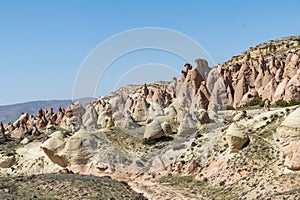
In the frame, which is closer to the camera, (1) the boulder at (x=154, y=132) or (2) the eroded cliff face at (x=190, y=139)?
(2) the eroded cliff face at (x=190, y=139)

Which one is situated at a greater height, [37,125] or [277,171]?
[277,171]

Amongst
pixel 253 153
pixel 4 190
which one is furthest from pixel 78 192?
pixel 253 153

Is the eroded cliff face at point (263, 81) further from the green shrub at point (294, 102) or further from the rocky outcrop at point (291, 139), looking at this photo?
the rocky outcrop at point (291, 139)

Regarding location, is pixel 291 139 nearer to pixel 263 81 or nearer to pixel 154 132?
pixel 154 132

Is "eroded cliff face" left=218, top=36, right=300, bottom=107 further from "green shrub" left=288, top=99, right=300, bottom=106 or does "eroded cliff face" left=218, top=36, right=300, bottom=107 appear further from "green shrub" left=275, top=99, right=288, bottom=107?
"green shrub" left=288, top=99, right=300, bottom=106

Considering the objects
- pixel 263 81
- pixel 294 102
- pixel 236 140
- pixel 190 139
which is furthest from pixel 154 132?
pixel 263 81

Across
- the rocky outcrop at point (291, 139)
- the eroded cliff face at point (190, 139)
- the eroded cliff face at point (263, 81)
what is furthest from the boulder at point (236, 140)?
the eroded cliff face at point (263, 81)

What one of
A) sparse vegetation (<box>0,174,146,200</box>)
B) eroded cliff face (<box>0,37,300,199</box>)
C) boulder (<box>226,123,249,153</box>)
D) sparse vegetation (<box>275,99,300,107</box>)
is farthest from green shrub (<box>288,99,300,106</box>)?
sparse vegetation (<box>0,174,146,200</box>)

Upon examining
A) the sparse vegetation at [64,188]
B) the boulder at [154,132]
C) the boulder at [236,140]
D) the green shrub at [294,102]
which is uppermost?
the green shrub at [294,102]

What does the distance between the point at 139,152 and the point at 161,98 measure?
23.4 metres

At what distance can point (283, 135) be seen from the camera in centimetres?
3394

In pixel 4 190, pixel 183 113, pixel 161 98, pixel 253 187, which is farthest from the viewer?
pixel 161 98

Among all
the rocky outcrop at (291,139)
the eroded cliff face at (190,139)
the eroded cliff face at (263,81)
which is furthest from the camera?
the eroded cliff face at (263,81)

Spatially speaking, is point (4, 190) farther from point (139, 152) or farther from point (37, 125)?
point (37, 125)
